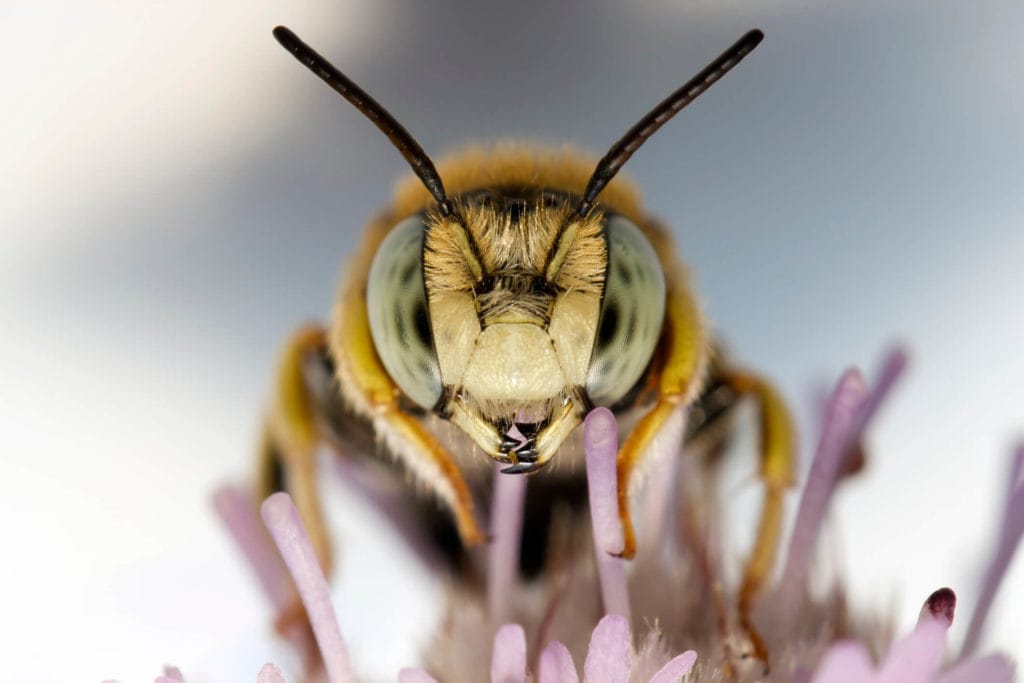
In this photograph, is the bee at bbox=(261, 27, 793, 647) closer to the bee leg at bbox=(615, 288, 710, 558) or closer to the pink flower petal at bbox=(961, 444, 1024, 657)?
the bee leg at bbox=(615, 288, 710, 558)

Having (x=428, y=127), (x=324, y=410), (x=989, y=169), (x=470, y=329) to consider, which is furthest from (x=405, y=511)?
(x=989, y=169)

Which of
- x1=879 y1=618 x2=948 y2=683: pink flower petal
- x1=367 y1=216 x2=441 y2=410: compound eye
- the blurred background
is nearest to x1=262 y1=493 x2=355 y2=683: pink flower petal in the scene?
x1=367 y1=216 x2=441 y2=410: compound eye

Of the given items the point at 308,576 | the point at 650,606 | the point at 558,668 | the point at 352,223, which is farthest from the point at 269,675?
the point at 352,223

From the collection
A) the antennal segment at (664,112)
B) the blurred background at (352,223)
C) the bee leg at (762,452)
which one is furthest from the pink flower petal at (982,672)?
the blurred background at (352,223)

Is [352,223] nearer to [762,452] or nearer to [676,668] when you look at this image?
[762,452]

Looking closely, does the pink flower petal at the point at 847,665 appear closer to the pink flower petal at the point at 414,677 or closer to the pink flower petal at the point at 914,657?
the pink flower petal at the point at 914,657
